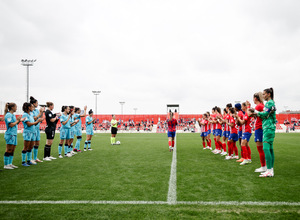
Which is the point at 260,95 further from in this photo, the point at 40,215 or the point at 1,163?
the point at 1,163

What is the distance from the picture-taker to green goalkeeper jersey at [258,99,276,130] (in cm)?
528

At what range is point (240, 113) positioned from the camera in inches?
306

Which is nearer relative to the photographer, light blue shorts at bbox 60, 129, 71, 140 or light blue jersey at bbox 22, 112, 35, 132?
light blue jersey at bbox 22, 112, 35, 132

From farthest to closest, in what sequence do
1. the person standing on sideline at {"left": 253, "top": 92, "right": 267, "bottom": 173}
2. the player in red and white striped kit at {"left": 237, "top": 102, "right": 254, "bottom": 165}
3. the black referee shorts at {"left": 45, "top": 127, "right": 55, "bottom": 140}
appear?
1. the black referee shorts at {"left": 45, "top": 127, "right": 55, "bottom": 140}
2. the player in red and white striped kit at {"left": 237, "top": 102, "right": 254, "bottom": 165}
3. the person standing on sideline at {"left": 253, "top": 92, "right": 267, "bottom": 173}

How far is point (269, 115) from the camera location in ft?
17.7

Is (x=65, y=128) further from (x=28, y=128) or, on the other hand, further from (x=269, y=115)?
(x=269, y=115)

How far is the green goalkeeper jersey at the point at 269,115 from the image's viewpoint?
208 inches

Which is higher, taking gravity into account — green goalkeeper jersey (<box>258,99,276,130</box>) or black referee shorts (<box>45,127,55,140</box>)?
green goalkeeper jersey (<box>258,99,276,130</box>)

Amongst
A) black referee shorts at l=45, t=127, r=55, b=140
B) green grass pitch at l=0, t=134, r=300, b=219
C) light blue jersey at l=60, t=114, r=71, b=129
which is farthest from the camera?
light blue jersey at l=60, t=114, r=71, b=129

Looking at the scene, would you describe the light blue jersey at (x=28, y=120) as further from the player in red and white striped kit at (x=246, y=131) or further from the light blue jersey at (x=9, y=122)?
the player in red and white striped kit at (x=246, y=131)

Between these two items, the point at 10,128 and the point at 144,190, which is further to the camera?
the point at 10,128

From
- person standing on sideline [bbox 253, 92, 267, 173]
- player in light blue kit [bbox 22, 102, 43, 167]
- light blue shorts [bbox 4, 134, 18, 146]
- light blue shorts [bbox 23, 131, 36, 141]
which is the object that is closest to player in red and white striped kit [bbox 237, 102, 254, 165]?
person standing on sideline [bbox 253, 92, 267, 173]

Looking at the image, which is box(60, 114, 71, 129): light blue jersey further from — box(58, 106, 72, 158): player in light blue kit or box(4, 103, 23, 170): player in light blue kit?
box(4, 103, 23, 170): player in light blue kit

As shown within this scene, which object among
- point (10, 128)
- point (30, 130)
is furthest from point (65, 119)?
point (10, 128)
